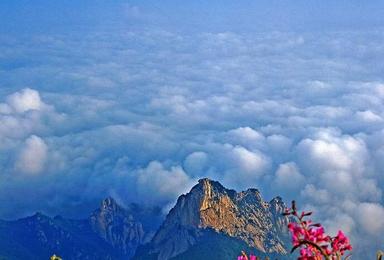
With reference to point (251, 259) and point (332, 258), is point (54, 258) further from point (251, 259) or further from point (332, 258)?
point (332, 258)

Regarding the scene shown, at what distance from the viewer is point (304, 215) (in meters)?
10.7

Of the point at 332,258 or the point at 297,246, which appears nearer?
the point at 297,246

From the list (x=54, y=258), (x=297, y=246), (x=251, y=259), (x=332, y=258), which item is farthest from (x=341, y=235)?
(x=54, y=258)

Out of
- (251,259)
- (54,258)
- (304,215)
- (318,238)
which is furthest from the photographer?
(54,258)

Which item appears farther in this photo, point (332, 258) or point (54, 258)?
point (54, 258)

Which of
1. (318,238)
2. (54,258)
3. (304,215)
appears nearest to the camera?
(304,215)

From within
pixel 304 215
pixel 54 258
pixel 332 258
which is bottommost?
pixel 54 258

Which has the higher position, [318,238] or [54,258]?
[318,238]

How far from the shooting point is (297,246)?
10.9m

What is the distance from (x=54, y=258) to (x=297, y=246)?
5847mm

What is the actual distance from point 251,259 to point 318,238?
210 centimetres

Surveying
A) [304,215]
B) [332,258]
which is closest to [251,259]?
[332,258]

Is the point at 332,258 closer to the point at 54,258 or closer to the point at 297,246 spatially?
the point at 297,246

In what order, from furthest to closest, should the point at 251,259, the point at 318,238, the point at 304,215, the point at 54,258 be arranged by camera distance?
the point at 54,258, the point at 251,259, the point at 318,238, the point at 304,215
